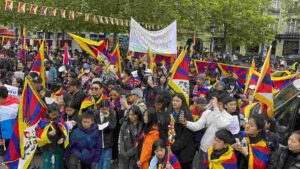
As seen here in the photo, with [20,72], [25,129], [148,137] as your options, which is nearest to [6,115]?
[25,129]

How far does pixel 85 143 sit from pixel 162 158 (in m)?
1.25

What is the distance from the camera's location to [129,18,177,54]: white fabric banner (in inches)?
465

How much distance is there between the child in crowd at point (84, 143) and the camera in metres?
5.32

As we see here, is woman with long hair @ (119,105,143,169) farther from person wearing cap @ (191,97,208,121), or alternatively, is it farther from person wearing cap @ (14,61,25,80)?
person wearing cap @ (14,61,25,80)

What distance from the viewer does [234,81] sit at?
1055cm

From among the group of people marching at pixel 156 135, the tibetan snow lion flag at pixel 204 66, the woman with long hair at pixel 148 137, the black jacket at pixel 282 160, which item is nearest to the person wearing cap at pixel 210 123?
the group of people marching at pixel 156 135

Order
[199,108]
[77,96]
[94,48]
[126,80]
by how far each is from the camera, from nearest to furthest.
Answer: [199,108], [77,96], [126,80], [94,48]

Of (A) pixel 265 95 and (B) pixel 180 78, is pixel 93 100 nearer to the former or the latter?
(B) pixel 180 78

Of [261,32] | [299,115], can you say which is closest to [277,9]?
[261,32]

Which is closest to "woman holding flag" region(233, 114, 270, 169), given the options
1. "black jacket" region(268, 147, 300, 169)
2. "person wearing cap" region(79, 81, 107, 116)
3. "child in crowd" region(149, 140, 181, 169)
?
"black jacket" region(268, 147, 300, 169)

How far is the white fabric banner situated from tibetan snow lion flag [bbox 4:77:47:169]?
6.56 meters

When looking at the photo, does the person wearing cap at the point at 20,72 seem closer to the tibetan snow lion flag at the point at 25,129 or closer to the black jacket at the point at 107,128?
the tibetan snow lion flag at the point at 25,129

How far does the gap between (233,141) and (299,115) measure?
1.00m

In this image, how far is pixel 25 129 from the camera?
5.35 meters
